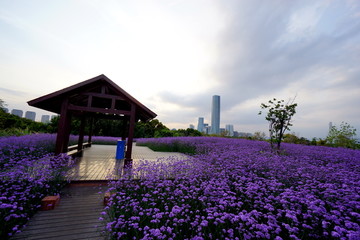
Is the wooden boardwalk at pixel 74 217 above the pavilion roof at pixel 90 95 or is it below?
below

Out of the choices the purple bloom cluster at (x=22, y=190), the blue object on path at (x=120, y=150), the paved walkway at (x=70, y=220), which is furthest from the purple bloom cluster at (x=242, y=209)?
the blue object on path at (x=120, y=150)

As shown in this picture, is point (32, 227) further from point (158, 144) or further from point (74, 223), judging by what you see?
point (158, 144)

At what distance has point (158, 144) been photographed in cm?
1484

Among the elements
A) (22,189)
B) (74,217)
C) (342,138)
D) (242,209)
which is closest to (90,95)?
(22,189)

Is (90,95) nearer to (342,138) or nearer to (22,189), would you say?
(22,189)

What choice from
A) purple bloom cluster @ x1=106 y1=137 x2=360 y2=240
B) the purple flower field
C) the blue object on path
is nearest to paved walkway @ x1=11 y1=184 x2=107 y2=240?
the purple flower field

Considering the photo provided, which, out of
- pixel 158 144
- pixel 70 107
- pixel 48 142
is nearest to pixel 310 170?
pixel 70 107

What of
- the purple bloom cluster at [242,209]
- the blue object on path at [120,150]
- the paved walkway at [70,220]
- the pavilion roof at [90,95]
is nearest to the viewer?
the purple bloom cluster at [242,209]

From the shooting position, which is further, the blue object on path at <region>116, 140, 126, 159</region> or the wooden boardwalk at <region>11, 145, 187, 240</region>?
the blue object on path at <region>116, 140, 126, 159</region>

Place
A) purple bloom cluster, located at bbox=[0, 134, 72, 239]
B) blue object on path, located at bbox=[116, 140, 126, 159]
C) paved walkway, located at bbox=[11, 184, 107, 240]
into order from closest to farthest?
purple bloom cluster, located at bbox=[0, 134, 72, 239] < paved walkway, located at bbox=[11, 184, 107, 240] < blue object on path, located at bbox=[116, 140, 126, 159]

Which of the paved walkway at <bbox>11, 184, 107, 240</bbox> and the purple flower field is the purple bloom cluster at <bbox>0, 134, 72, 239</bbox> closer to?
the purple flower field

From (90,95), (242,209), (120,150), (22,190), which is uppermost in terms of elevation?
(90,95)

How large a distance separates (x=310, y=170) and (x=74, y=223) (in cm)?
677

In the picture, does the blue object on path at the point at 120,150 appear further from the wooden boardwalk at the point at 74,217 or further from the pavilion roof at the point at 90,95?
the wooden boardwalk at the point at 74,217
